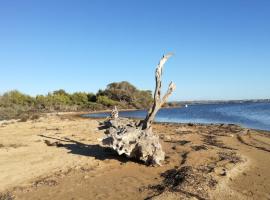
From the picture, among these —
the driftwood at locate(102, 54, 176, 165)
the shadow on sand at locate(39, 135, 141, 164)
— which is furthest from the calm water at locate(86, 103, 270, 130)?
the driftwood at locate(102, 54, 176, 165)

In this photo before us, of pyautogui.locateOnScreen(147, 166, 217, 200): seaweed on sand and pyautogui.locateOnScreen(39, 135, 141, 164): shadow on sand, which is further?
pyautogui.locateOnScreen(39, 135, 141, 164): shadow on sand

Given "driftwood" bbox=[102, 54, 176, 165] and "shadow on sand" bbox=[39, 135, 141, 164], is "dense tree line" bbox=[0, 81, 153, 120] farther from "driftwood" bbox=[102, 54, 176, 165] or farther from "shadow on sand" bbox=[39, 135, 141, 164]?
"driftwood" bbox=[102, 54, 176, 165]

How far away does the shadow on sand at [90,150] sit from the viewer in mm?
11766

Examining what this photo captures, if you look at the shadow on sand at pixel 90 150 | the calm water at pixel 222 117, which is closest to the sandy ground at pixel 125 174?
the shadow on sand at pixel 90 150

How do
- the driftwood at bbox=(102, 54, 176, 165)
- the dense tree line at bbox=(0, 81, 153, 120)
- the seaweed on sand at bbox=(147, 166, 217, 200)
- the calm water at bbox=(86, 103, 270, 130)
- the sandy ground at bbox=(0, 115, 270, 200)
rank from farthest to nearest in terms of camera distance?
the dense tree line at bbox=(0, 81, 153, 120) < the calm water at bbox=(86, 103, 270, 130) < the driftwood at bbox=(102, 54, 176, 165) < the sandy ground at bbox=(0, 115, 270, 200) < the seaweed on sand at bbox=(147, 166, 217, 200)

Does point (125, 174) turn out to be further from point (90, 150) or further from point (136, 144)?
point (90, 150)

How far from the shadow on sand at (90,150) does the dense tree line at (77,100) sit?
32.5 meters

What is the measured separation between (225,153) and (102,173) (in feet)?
16.7

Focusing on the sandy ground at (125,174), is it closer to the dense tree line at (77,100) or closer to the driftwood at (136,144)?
the driftwood at (136,144)

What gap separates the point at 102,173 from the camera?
32.9 feet

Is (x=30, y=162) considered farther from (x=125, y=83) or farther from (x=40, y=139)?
(x=125, y=83)

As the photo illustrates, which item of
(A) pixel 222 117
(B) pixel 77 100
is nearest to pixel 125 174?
(A) pixel 222 117

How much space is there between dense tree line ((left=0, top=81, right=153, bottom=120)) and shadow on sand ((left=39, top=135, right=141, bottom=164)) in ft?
107

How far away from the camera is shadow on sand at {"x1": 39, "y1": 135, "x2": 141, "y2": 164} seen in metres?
11.8
